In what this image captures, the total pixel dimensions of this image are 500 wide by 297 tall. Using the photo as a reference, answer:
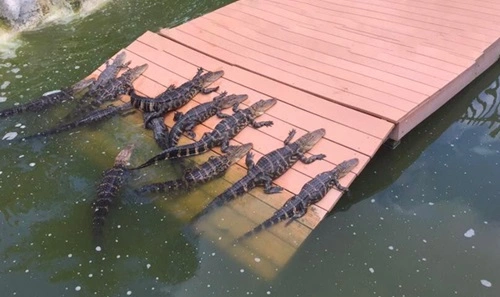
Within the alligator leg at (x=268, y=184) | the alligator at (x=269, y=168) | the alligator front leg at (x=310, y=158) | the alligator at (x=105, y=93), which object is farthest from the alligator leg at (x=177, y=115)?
the alligator front leg at (x=310, y=158)

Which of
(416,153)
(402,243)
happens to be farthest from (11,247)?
(416,153)

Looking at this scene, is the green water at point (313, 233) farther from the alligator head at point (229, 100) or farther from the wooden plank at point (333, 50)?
the alligator head at point (229, 100)

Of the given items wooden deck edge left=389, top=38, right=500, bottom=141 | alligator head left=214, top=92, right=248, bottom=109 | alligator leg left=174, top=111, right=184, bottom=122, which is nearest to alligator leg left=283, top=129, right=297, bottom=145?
alligator head left=214, top=92, right=248, bottom=109

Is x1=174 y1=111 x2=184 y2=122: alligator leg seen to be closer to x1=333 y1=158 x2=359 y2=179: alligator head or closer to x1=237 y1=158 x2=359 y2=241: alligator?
x1=237 y1=158 x2=359 y2=241: alligator

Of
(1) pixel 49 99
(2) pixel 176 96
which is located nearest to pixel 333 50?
(2) pixel 176 96

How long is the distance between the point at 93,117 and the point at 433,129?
157 inches

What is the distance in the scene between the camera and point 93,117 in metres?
5.60

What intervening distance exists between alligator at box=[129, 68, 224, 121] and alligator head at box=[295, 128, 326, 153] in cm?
155

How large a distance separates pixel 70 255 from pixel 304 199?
7.01 feet

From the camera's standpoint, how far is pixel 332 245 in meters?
4.02

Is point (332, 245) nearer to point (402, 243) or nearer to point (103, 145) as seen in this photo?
point (402, 243)

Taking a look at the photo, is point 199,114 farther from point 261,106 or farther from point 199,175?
point 199,175

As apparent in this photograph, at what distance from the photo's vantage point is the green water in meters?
3.77

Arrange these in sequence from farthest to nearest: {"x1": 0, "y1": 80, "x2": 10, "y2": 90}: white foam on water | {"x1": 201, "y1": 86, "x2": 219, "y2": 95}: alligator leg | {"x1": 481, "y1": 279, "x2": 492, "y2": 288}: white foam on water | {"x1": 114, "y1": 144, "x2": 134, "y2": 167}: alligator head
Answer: {"x1": 0, "y1": 80, "x2": 10, "y2": 90}: white foam on water < {"x1": 201, "y1": 86, "x2": 219, "y2": 95}: alligator leg < {"x1": 114, "y1": 144, "x2": 134, "y2": 167}: alligator head < {"x1": 481, "y1": 279, "x2": 492, "y2": 288}: white foam on water
